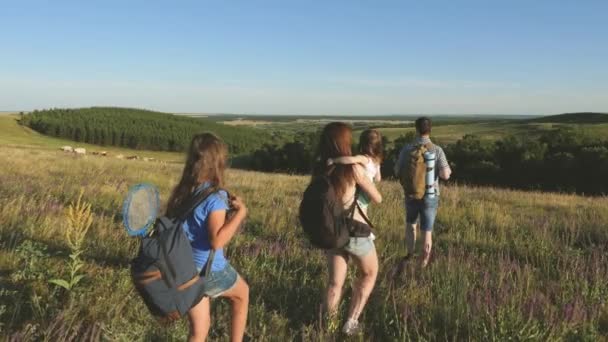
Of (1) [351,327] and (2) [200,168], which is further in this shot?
(1) [351,327]

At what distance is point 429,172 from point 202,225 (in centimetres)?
400

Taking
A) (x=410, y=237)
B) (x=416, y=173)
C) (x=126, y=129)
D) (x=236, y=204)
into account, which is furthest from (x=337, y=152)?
(x=126, y=129)

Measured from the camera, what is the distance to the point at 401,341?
12.7 ft

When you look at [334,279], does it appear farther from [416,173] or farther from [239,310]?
[416,173]

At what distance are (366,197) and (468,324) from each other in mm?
1278

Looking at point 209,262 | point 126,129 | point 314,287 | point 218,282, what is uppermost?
point 209,262

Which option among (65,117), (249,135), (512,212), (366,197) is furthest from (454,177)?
(65,117)

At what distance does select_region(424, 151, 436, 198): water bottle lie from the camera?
653 centimetres

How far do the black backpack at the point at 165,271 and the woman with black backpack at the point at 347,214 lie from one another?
4.46ft

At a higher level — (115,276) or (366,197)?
(366,197)

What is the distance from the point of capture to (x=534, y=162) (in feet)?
168

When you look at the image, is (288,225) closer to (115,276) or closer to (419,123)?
(419,123)

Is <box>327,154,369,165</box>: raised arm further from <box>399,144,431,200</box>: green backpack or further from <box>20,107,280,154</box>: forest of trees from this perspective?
<box>20,107,280,154</box>: forest of trees

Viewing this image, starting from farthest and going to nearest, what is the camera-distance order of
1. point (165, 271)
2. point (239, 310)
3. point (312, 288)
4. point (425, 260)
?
point (425, 260) < point (312, 288) < point (239, 310) < point (165, 271)
